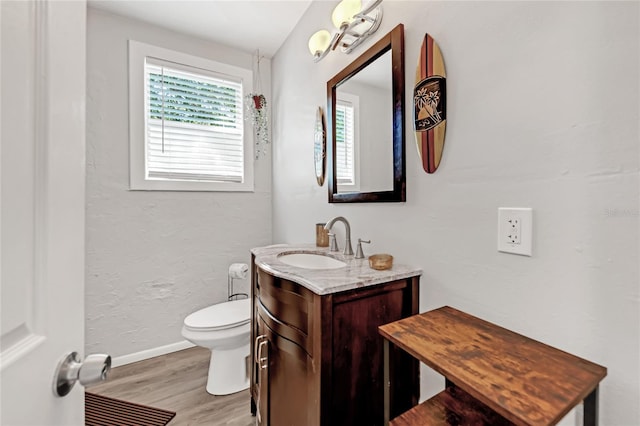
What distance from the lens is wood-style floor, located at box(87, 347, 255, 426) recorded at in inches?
61.9

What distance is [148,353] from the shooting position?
7.04 ft

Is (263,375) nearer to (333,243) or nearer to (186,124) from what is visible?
(333,243)

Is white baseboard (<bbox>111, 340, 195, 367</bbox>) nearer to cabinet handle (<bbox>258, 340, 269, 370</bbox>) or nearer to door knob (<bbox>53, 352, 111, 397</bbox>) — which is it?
cabinet handle (<bbox>258, 340, 269, 370</bbox>)

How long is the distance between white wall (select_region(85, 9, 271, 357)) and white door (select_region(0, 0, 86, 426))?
1839 millimetres

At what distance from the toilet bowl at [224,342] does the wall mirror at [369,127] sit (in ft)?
3.30

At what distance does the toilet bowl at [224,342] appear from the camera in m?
1.67

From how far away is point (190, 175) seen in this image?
7.47ft

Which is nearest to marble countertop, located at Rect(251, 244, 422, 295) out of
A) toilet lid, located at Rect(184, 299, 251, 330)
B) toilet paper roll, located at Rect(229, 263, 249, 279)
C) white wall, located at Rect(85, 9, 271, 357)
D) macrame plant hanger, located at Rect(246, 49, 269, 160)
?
toilet lid, located at Rect(184, 299, 251, 330)

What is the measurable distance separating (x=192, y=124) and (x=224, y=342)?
5.46 ft

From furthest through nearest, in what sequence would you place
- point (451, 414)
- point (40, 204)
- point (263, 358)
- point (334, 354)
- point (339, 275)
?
point (263, 358) → point (339, 275) → point (334, 354) → point (451, 414) → point (40, 204)

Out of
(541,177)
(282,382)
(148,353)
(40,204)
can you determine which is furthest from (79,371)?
(148,353)

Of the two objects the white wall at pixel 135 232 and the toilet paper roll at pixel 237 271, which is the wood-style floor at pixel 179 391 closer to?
the white wall at pixel 135 232

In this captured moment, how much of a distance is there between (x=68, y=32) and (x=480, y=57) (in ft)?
3.48

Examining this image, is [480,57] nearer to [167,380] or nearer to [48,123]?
[48,123]
